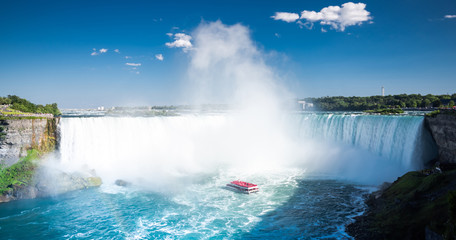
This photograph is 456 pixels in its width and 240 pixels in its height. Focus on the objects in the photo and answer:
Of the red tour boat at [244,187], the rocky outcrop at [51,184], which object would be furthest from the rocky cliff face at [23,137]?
the red tour boat at [244,187]

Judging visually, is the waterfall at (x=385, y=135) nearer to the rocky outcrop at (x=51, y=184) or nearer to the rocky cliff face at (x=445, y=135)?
the rocky cliff face at (x=445, y=135)

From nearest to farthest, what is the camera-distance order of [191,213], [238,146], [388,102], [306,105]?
1. [191,213]
2. [238,146]
3. [388,102]
4. [306,105]

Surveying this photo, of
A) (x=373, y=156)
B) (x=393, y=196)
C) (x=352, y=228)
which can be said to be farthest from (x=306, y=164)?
(x=352, y=228)

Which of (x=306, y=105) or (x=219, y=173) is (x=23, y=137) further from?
(x=306, y=105)

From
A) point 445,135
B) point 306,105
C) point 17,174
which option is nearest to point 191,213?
point 17,174

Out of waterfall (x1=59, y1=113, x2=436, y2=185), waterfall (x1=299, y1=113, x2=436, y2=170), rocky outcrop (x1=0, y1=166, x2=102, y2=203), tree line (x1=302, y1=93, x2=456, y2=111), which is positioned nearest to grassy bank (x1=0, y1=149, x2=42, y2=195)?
A: rocky outcrop (x1=0, y1=166, x2=102, y2=203)

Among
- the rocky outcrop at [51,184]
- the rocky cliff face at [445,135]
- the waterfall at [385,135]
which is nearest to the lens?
the rocky cliff face at [445,135]

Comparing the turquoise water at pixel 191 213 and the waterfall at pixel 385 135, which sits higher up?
the waterfall at pixel 385 135

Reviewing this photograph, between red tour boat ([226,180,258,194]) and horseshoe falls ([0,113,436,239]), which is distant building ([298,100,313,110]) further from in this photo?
red tour boat ([226,180,258,194])
